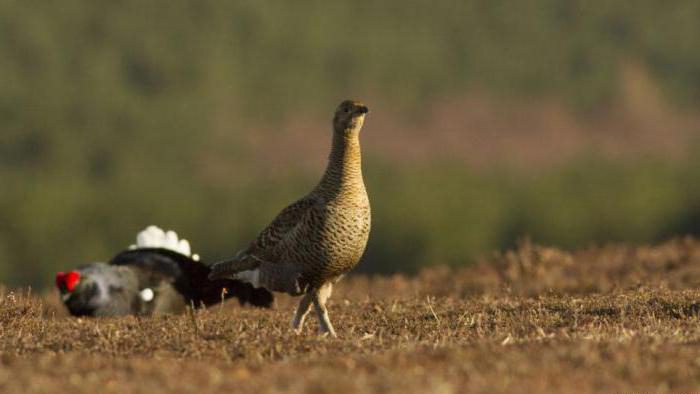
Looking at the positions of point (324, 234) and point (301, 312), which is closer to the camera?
point (324, 234)

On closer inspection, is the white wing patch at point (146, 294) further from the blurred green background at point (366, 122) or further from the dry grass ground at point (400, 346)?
the blurred green background at point (366, 122)

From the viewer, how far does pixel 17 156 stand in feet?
365

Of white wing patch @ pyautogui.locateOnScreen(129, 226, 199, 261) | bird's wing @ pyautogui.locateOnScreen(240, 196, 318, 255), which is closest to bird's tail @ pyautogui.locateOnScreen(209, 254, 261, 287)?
bird's wing @ pyautogui.locateOnScreen(240, 196, 318, 255)

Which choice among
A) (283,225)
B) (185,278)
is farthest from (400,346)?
(185,278)

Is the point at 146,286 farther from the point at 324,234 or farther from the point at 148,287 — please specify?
the point at 324,234

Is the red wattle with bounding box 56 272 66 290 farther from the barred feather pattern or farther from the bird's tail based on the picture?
the barred feather pattern

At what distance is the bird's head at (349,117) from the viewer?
10891 millimetres

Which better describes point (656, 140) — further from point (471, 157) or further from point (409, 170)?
point (409, 170)

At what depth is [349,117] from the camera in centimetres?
1092

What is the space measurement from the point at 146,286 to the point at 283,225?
17.5 ft

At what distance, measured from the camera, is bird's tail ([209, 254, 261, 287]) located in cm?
1127

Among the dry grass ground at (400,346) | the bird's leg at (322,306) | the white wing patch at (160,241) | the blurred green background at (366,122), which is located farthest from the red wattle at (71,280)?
the blurred green background at (366,122)

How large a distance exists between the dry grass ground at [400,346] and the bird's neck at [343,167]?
128cm

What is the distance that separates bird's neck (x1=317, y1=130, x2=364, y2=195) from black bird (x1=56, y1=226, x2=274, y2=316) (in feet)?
16.6
